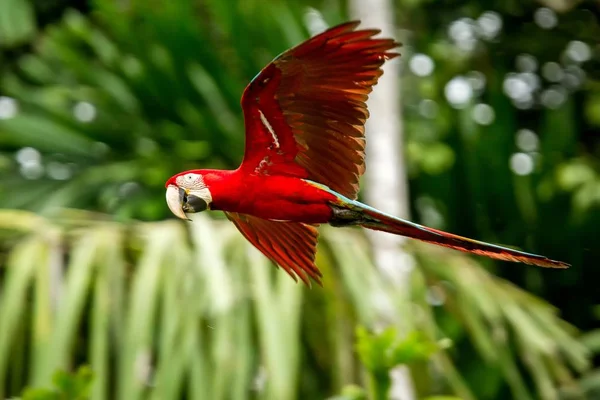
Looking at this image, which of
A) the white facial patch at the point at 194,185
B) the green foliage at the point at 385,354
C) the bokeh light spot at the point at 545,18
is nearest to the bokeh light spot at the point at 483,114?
the bokeh light spot at the point at 545,18

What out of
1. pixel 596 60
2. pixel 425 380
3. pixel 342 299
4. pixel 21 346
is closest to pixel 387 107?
pixel 342 299

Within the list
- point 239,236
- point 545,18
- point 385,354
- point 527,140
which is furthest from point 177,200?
point 545,18

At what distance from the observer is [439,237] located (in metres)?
0.57

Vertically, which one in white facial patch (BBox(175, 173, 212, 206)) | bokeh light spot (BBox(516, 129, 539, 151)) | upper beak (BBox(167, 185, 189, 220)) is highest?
bokeh light spot (BBox(516, 129, 539, 151))

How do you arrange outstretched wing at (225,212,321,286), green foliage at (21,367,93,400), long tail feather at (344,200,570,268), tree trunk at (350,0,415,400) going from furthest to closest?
tree trunk at (350,0,415,400), green foliage at (21,367,93,400), outstretched wing at (225,212,321,286), long tail feather at (344,200,570,268)

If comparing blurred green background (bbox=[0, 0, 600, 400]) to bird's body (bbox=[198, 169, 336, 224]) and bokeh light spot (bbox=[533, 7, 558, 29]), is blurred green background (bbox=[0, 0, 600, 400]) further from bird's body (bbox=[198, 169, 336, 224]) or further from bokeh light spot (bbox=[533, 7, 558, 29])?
bird's body (bbox=[198, 169, 336, 224])

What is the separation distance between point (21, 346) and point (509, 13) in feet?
6.19

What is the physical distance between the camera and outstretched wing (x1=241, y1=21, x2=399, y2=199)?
61 cm

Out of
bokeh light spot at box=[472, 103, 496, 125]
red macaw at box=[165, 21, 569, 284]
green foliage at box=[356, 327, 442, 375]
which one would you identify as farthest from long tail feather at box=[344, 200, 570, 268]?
bokeh light spot at box=[472, 103, 496, 125]

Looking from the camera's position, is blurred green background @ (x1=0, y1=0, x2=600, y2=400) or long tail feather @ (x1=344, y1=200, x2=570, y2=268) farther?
blurred green background @ (x1=0, y1=0, x2=600, y2=400)

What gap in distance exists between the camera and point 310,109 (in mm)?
638

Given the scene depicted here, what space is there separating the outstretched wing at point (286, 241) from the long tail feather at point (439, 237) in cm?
8

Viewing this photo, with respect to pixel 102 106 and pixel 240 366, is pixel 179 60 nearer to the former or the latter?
pixel 102 106

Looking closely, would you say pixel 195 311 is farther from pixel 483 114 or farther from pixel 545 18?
pixel 545 18
